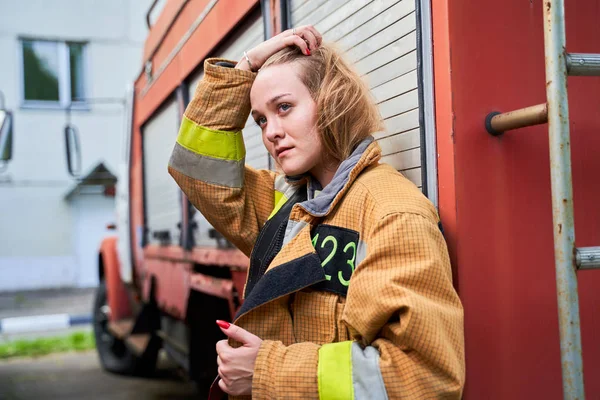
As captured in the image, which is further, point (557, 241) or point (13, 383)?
point (13, 383)

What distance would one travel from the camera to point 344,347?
4.49 ft

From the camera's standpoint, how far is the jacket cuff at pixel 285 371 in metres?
1.36

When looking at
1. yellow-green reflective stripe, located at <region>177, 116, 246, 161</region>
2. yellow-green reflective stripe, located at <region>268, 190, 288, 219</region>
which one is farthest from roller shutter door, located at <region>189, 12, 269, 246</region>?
yellow-green reflective stripe, located at <region>177, 116, 246, 161</region>

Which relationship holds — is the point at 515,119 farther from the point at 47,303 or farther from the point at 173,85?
the point at 47,303

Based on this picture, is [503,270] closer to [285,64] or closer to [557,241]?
[557,241]

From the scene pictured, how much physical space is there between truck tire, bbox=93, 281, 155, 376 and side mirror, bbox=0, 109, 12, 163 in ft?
6.06

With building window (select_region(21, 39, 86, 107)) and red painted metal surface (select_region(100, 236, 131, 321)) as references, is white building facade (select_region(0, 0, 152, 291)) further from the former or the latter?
red painted metal surface (select_region(100, 236, 131, 321))

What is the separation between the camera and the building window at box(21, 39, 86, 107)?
48.3 ft

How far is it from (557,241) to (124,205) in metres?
4.75

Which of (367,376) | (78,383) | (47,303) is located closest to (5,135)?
(78,383)

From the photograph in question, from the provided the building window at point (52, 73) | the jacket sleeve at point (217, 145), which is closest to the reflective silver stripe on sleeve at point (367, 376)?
the jacket sleeve at point (217, 145)

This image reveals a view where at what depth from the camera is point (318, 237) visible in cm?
156

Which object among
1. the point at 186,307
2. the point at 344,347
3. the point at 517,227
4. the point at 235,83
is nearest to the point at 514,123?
the point at 517,227

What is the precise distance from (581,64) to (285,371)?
2.65 feet
